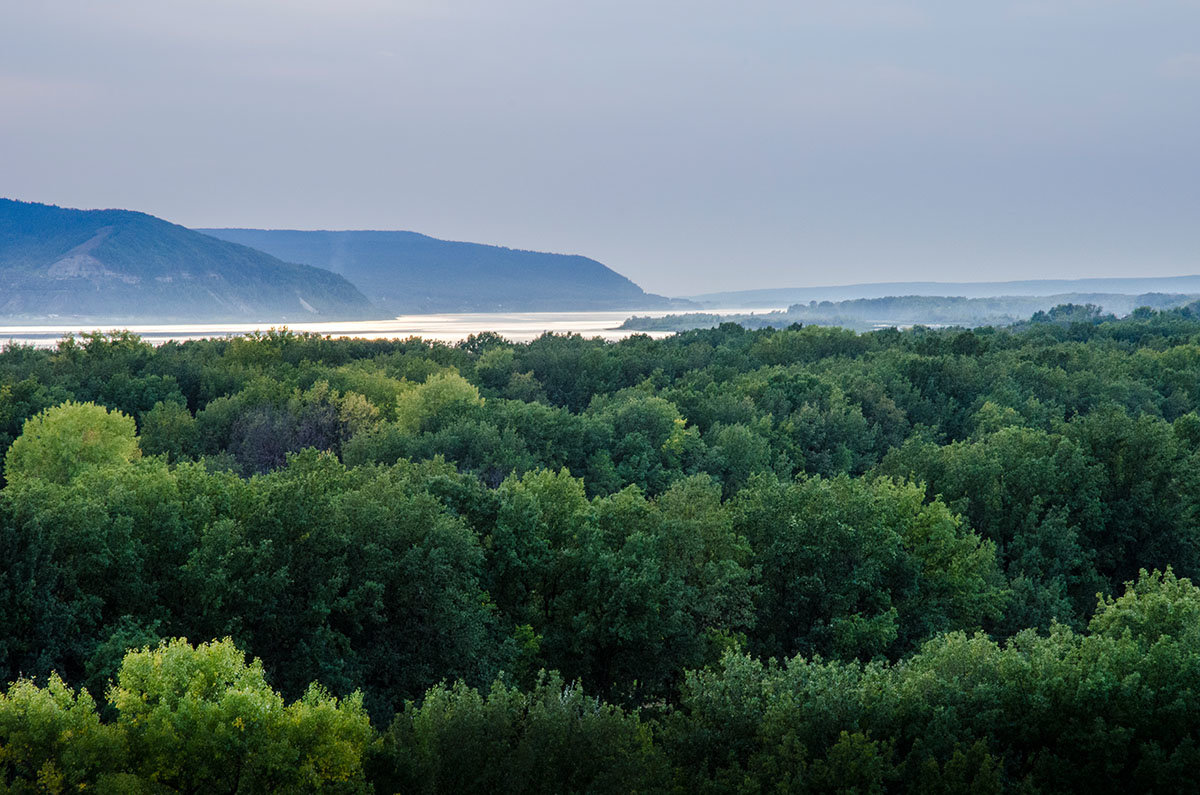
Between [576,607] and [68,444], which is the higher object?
[68,444]

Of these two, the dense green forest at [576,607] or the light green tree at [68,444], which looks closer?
the dense green forest at [576,607]

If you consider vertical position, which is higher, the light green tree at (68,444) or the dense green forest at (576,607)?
the light green tree at (68,444)

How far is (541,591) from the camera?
37.3 meters

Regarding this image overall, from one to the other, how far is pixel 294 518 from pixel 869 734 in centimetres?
1817

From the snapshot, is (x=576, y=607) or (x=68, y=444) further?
(x=68, y=444)

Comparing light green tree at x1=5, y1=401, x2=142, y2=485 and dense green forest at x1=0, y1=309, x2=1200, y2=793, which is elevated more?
light green tree at x1=5, y1=401, x2=142, y2=485

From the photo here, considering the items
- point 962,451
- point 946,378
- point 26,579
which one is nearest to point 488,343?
point 946,378

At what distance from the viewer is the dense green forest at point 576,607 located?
21.3 m

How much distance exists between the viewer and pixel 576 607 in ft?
118

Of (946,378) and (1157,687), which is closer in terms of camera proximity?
(1157,687)

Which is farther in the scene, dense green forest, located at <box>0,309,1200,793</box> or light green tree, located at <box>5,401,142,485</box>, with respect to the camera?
light green tree, located at <box>5,401,142,485</box>

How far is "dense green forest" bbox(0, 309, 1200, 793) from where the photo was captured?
69.8ft

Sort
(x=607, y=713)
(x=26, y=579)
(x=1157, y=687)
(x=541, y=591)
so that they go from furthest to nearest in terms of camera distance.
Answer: (x=541, y=591), (x=26, y=579), (x=1157, y=687), (x=607, y=713)

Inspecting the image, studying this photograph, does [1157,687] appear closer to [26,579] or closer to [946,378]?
[26,579]
